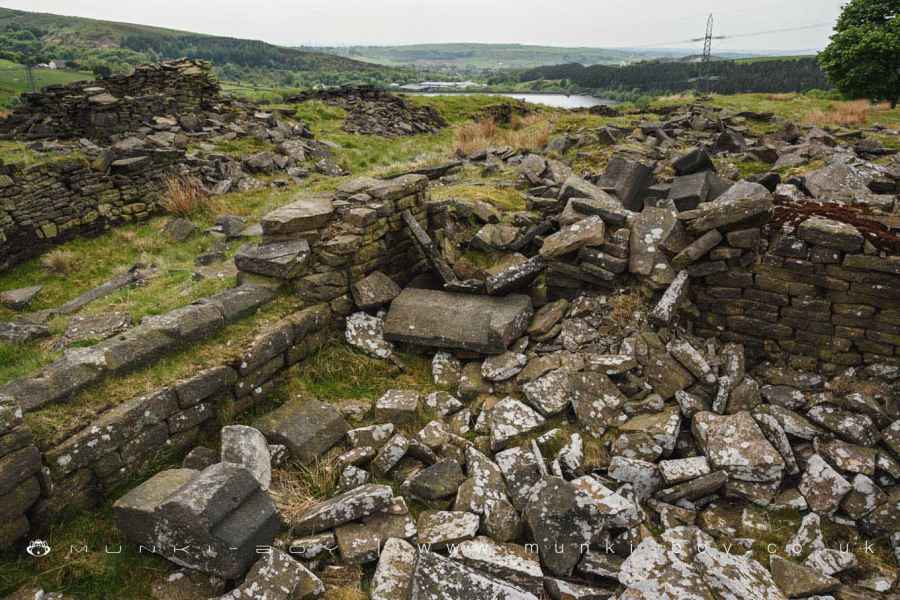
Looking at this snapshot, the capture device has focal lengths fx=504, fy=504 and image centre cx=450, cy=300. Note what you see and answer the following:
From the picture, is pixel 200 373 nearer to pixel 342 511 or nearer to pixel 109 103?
pixel 342 511

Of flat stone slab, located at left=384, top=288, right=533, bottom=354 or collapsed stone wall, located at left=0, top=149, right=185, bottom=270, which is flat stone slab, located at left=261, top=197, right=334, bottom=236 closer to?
flat stone slab, located at left=384, top=288, right=533, bottom=354

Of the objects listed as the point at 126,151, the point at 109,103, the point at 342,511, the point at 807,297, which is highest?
the point at 109,103

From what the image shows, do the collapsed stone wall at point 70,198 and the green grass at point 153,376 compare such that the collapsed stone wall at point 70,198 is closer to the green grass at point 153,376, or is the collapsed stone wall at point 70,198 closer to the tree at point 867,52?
the green grass at point 153,376

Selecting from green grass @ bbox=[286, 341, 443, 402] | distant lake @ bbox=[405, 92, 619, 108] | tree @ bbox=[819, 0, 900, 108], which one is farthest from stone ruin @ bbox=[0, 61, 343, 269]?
tree @ bbox=[819, 0, 900, 108]

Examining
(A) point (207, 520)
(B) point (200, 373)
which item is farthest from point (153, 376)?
(A) point (207, 520)

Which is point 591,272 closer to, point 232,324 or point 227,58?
point 232,324

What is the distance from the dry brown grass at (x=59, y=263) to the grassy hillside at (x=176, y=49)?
82671 millimetres

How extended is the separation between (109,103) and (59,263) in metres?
9.67

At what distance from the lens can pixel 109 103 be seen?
1572cm

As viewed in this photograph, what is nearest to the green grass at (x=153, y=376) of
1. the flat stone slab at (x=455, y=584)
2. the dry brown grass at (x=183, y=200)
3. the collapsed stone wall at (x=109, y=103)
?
the flat stone slab at (x=455, y=584)

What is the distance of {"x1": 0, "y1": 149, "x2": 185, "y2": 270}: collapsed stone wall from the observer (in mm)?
9297

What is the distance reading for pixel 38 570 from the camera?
11.6ft

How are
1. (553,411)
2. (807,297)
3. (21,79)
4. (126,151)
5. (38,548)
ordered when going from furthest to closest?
(21,79) < (126,151) < (807,297) < (553,411) < (38,548)

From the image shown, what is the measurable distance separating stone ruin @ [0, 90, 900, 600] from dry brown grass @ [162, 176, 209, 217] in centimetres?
538
